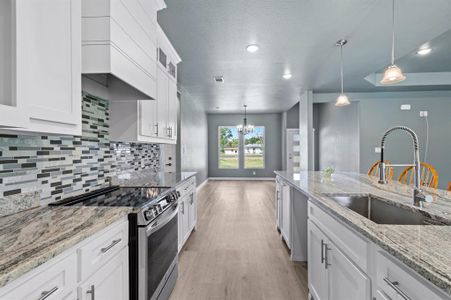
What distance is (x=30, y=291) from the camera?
0.75 meters

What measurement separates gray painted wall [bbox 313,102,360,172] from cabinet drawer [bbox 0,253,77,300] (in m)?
6.49

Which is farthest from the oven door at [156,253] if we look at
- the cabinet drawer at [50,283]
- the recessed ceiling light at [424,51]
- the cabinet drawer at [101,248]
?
the recessed ceiling light at [424,51]

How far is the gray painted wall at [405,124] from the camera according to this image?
5.83 m

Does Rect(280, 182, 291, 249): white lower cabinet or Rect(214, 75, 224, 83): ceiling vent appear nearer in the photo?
Rect(280, 182, 291, 249): white lower cabinet

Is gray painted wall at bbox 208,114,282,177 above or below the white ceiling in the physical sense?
below

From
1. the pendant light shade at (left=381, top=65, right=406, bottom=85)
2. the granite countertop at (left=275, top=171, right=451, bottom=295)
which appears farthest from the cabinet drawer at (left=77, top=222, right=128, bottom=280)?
the pendant light shade at (left=381, top=65, right=406, bottom=85)

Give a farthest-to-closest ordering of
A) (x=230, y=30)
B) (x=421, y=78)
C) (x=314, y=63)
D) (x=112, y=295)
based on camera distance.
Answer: (x=421, y=78) → (x=314, y=63) → (x=230, y=30) → (x=112, y=295)

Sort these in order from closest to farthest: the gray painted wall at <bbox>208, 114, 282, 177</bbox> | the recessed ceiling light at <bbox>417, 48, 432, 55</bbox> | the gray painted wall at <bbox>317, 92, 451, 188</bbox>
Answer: the recessed ceiling light at <bbox>417, 48, 432, 55</bbox>
the gray painted wall at <bbox>317, 92, 451, 188</bbox>
the gray painted wall at <bbox>208, 114, 282, 177</bbox>

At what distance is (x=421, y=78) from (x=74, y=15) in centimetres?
669

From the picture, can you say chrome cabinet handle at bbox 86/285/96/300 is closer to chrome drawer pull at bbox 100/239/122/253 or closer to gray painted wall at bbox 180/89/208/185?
chrome drawer pull at bbox 100/239/122/253

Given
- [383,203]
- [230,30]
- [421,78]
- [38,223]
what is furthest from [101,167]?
[421,78]

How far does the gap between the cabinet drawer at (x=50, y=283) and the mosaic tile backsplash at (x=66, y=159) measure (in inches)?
26.7

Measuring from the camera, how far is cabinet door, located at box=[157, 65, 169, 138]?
2.59 m

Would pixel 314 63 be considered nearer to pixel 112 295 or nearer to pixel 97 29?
pixel 97 29
